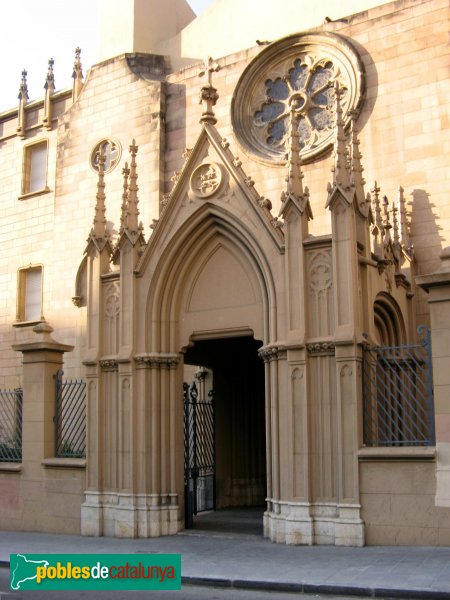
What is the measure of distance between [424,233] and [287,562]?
9.04 metres

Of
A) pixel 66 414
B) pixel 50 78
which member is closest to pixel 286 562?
pixel 66 414

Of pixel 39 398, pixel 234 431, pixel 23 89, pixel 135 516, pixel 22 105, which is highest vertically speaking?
pixel 23 89

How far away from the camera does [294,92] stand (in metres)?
20.3

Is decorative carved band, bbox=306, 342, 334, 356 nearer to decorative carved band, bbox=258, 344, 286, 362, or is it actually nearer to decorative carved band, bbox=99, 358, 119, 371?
decorative carved band, bbox=258, 344, 286, 362

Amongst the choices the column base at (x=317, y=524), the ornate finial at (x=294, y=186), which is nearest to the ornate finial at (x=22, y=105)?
the ornate finial at (x=294, y=186)

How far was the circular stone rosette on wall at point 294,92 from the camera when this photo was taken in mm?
19234

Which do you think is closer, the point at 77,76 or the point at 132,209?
the point at 132,209

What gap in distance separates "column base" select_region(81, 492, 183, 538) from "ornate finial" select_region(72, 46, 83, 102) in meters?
14.5

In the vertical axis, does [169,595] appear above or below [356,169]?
below

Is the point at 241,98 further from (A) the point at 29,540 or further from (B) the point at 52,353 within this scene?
(A) the point at 29,540

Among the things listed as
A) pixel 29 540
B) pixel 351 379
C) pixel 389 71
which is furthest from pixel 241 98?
pixel 29 540

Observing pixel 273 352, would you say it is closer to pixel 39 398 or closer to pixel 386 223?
pixel 386 223

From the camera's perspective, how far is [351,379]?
12.1 meters

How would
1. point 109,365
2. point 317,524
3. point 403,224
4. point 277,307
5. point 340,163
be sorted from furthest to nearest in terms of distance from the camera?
point 403,224 → point 109,365 → point 277,307 → point 340,163 → point 317,524
